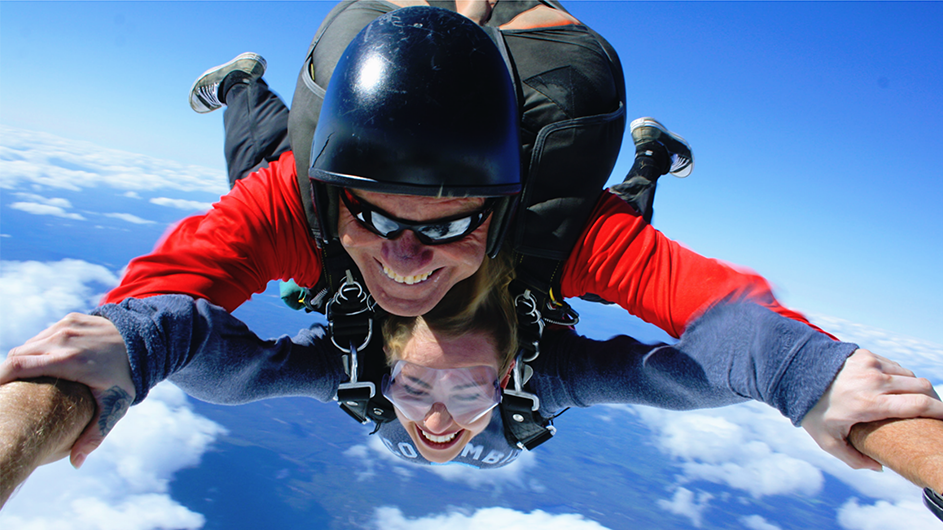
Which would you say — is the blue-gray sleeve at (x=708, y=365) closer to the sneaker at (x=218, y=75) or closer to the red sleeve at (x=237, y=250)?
the red sleeve at (x=237, y=250)

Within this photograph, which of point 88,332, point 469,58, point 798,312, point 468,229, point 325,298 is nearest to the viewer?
point 88,332

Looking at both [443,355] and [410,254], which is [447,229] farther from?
[443,355]

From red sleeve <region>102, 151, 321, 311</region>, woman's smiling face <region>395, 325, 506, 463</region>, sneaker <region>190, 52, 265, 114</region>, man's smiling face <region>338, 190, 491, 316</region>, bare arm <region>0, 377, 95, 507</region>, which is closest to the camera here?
bare arm <region>0, 377, 95, 507</region>

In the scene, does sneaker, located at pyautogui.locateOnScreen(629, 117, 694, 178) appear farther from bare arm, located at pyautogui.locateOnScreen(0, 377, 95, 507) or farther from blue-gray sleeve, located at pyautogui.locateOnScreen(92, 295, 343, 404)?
bare arm, located at pyautogui.locateOnScreen(0, 377, 95, 507)

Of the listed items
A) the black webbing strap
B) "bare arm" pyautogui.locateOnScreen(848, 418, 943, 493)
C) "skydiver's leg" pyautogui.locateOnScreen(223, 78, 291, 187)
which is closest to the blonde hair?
the black webbing strap

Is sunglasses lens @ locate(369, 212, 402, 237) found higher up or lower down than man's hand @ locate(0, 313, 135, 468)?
higher up

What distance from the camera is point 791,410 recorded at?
1.28 metres

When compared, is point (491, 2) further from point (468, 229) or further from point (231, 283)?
point (231, 283)

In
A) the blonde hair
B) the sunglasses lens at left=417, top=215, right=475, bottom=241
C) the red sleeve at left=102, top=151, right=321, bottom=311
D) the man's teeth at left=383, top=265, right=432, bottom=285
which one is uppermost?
the sunglasses lens at left=417, top=215, right=475, bottom=241

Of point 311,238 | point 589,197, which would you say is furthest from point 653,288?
point 311,238

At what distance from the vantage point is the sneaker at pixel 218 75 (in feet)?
11.0

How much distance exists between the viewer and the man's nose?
2.41 meters

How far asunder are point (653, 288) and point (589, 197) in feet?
1.36

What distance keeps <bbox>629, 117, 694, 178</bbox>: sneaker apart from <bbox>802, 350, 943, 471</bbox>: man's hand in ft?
8.40
